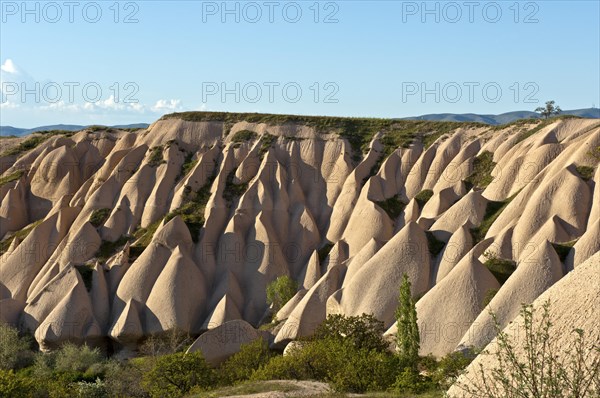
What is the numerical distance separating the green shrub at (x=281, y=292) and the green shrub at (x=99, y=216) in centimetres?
1909

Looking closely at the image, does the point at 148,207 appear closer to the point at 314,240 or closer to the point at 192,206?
the point at 192,206

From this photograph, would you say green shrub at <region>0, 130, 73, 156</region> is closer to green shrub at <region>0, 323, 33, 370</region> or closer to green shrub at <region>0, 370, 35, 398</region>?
green shrub at <region>0, 323, 33, 370</region>

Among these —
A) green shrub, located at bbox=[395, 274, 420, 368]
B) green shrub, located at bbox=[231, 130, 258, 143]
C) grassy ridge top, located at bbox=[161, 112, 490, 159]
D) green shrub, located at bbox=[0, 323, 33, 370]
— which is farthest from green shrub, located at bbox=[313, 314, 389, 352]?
green shrub, located at bbox=[231, 130, 258, 143]

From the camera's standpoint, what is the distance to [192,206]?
213 feet

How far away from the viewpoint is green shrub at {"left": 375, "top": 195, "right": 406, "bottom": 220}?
61.8 metres

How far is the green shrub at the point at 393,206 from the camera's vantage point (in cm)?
6181

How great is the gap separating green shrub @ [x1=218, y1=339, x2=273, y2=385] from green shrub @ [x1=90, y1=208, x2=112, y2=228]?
28.8 meters

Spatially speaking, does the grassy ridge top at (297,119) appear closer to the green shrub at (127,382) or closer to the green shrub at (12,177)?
the green shrub at (12,177)

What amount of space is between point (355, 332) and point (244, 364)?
617cm

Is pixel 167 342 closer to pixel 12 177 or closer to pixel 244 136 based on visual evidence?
pixel 244 136

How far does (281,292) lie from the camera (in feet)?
179

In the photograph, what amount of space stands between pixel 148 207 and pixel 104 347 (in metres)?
15.0

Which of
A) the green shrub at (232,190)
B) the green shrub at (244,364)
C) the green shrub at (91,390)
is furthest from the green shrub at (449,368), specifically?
the green shrub at (232,190)

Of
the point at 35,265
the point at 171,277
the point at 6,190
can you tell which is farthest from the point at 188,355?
the point at 6,190
